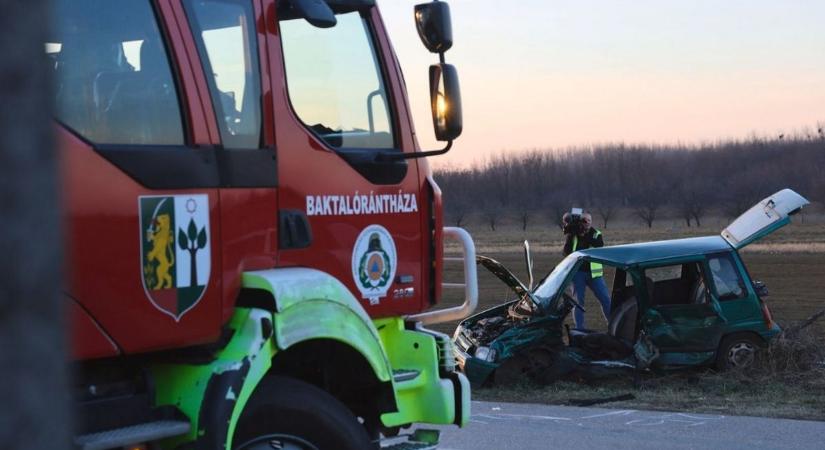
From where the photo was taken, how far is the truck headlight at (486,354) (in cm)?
1233

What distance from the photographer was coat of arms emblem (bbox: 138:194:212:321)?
12.2 feet

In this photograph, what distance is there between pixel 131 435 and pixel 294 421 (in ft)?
2.39

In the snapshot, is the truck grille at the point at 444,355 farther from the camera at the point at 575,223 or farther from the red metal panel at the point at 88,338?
the camera at the point at 575,223

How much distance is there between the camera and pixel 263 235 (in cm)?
425

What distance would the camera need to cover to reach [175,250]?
3.82m

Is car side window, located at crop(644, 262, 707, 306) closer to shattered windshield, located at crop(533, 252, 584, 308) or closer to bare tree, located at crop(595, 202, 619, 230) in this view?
shattered windshield, located at crop(533, 252, 584, 308)

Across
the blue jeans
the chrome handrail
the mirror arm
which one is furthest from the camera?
the mirror arm

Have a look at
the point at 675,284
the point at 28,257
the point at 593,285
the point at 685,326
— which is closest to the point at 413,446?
the point at 28,257

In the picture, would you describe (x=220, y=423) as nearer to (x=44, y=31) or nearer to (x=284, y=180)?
(x=284, y=180)

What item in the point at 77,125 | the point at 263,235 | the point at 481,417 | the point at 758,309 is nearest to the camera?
the point at 77,125

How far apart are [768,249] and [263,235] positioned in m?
43.2

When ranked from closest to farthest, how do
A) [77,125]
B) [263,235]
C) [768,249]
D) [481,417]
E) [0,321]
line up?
1. [0,321]
2. [77,125]
3. [263,235]
4. [481,417]
5. [768,249]

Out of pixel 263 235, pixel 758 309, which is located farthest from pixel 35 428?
pixel 758 309

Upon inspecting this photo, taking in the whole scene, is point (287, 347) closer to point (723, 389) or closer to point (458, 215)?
point (723, 389)
